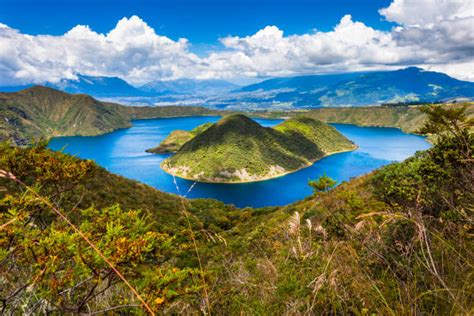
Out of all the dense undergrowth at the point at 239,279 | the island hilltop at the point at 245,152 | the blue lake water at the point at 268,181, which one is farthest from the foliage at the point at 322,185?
the island hilltop at the point at 245,152

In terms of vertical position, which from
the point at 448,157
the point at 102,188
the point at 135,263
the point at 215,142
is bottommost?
the point at 215,142

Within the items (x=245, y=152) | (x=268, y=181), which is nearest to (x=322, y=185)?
(x=268, y=181)

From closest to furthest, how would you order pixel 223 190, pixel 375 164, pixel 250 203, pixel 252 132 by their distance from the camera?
pixel 250 203, pixel 223 190, pixel 375 164, pixel 252 132

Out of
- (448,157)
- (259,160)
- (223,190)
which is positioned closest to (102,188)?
(448,157)

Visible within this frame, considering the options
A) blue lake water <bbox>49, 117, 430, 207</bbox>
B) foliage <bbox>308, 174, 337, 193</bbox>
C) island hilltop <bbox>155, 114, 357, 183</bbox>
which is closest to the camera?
foliage <bbox>308, 174, 337, 193</bbox>

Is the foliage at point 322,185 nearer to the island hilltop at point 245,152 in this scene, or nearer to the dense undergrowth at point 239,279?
the dense undergrowth at point 239,279

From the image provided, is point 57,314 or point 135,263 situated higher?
point 135,263

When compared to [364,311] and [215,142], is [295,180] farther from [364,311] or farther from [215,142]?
Result: [364,311]

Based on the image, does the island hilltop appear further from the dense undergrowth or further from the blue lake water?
the dense undergrowth

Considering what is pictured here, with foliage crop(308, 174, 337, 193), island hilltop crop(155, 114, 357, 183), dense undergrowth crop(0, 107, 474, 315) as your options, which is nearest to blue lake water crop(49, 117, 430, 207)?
island hilltop crop(155, 114, 357, 183)
